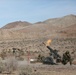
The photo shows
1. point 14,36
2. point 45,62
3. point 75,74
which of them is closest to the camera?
point 75,74

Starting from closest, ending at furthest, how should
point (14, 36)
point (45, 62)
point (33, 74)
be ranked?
1. point (33, 74)
2. point (45, 62)
3. point (14, 36)

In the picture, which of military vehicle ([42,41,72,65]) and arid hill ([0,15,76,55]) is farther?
arid hill ([0,15,76,55])

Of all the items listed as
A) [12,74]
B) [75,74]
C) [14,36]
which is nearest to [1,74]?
[12,74]

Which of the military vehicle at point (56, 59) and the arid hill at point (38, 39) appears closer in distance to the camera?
the military vehicle at point (56, 59)

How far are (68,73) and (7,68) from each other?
5.41 metres

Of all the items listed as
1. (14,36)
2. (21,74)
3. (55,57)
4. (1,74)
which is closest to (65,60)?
(55,57)

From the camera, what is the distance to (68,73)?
2548 cm

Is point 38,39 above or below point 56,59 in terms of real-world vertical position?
above

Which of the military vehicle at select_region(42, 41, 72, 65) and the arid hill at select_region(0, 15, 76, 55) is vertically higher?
the arid hill at select_region(0, 15, 76, 55)

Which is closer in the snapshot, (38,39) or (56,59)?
(56,59)

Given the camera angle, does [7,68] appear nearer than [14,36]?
Yes

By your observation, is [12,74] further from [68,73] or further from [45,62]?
[45,62]

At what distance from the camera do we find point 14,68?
27.3 metres

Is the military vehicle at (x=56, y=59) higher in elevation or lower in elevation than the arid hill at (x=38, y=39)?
lower
